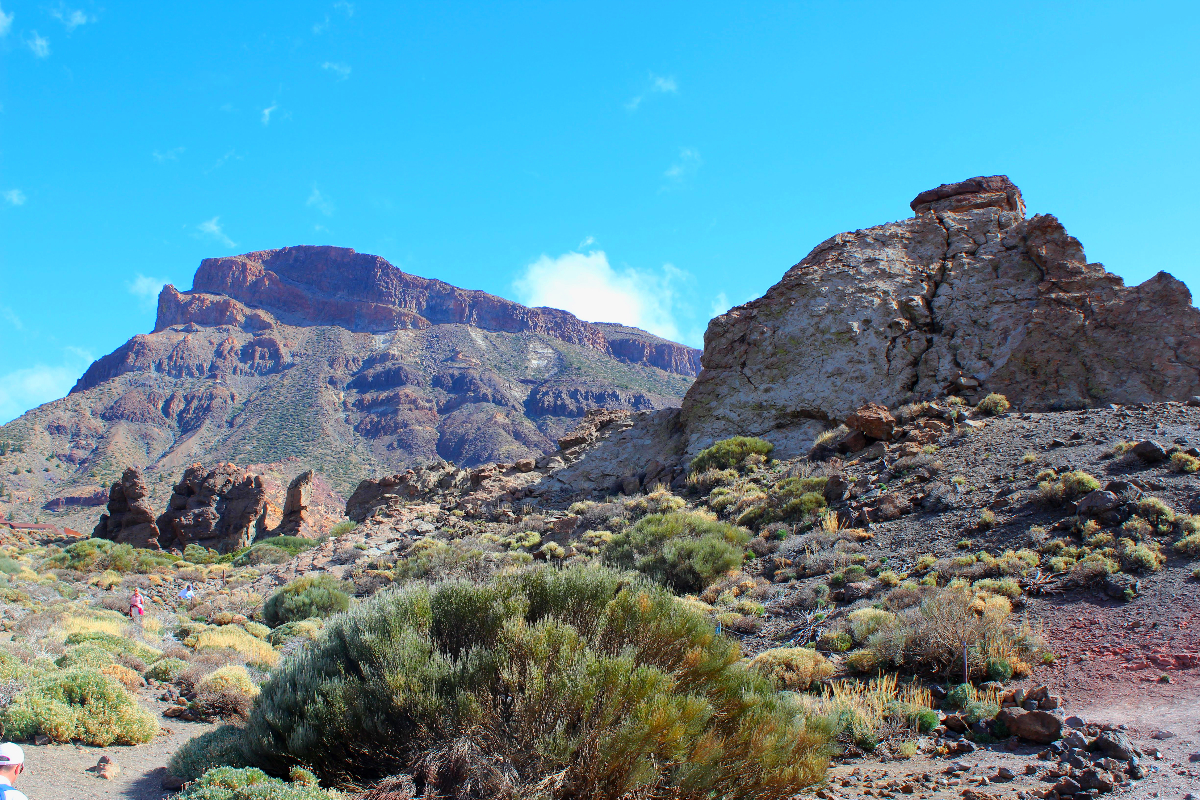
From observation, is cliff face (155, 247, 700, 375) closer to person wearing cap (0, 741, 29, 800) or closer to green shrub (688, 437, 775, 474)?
green shrub (688, 437, 775, 474)

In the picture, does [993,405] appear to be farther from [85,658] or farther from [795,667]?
[85,658]

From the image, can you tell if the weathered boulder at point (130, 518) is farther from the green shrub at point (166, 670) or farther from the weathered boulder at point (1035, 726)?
the weathered boulder at point (1035, 726)

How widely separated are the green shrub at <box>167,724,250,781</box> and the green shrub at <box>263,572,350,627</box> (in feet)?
31.8

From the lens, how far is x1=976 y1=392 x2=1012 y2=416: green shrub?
56.9 feet

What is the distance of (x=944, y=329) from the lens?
20672 mm

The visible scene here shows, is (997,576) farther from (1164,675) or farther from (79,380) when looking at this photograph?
(79,380)

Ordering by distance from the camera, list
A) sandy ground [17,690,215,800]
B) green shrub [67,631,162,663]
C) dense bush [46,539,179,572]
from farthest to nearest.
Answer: dense bush [46,539,179,572], green shrub [67,631,162,663], sandy ground [17,690,215,800]

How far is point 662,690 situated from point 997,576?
6643mm

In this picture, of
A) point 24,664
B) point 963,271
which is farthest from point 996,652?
point 963,271

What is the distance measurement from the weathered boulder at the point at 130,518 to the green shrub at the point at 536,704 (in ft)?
109

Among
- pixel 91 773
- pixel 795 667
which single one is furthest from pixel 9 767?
pixel 795 667

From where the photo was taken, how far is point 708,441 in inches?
847

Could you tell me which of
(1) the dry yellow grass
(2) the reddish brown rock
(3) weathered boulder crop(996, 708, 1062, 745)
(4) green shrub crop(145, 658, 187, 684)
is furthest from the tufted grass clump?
(2) the reddish brown rock

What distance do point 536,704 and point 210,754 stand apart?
327 cm
